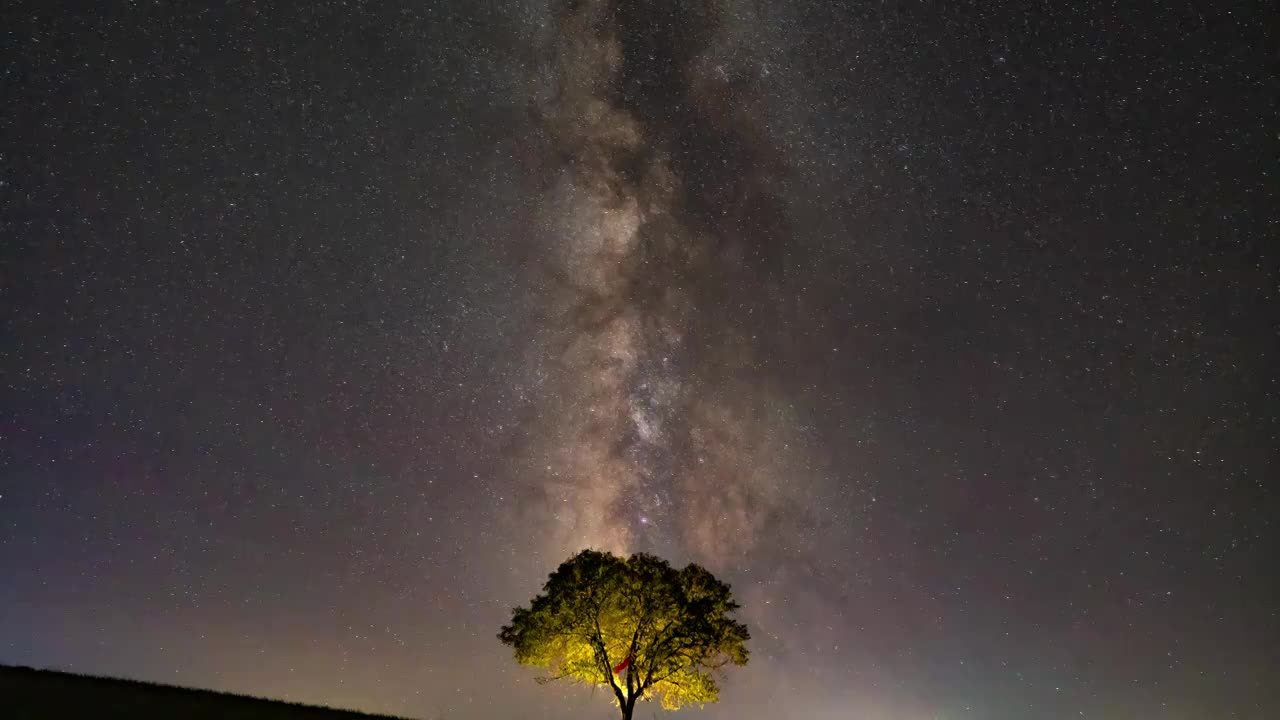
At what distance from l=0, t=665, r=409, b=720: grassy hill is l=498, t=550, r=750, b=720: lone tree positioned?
943cm

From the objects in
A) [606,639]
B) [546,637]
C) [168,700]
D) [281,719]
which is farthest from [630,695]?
[168,700]

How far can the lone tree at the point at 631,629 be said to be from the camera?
32.0m

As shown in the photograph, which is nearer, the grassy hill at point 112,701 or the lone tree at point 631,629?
the grassy hill at point 112,701

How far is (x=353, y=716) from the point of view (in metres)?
31.4

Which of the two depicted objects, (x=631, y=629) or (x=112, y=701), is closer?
(x=112, y=701)

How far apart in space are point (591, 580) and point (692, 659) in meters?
5.86

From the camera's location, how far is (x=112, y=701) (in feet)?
66.6

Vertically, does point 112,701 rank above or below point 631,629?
below

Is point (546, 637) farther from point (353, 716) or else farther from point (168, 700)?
point (168, 700)

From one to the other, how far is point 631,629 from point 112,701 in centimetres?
1925

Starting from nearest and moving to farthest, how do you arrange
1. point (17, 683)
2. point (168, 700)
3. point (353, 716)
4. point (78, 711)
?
point (78, 711) < point (17, 683) < point (168, 700) < point (353, 716)

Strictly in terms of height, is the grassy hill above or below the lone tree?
below

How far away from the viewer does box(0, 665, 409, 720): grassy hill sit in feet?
57.9

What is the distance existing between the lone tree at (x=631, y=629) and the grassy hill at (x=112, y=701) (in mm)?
9428
